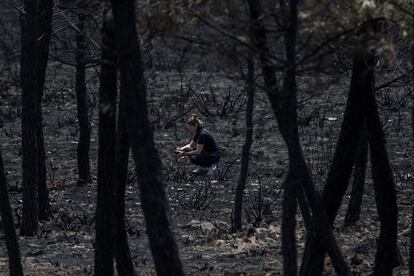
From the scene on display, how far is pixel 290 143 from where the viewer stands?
27.0ft

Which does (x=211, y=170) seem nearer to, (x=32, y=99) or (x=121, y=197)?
(x=32, y=99)

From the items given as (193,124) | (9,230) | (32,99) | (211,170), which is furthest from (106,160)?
(211,170)

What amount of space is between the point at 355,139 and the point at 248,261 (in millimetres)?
3312

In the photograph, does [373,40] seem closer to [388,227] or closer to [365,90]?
[365,90]

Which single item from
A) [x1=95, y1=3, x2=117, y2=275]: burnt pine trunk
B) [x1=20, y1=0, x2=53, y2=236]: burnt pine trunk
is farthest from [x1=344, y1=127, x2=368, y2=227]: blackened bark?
[x1=20, y1=0, x2=53, y2=236]: burnt pine trunk

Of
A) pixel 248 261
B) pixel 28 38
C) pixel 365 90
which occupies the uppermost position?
pixel 28 38

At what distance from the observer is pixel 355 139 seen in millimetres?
9359

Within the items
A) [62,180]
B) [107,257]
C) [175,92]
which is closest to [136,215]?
[62,180]

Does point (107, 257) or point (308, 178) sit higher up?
point (308, 178)

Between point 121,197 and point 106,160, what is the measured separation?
0.39 meters

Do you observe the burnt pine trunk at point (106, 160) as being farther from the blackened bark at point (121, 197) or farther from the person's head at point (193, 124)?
the person's head at point (193, 124)

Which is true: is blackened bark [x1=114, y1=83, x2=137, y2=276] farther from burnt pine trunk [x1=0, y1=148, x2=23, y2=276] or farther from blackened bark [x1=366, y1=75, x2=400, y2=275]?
blackened bark [x1=366, y1=75, x2=400, y2=275]

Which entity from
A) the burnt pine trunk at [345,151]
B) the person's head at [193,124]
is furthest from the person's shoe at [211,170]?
the burnt pine trunk at [345,151]

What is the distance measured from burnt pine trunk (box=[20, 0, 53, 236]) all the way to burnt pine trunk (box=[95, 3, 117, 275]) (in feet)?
13.1
